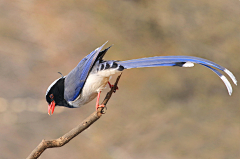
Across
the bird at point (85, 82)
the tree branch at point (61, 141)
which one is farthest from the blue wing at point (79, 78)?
the tree branch at point (61, 141)

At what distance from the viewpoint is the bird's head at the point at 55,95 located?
104cm

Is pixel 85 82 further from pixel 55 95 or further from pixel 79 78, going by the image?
pixel 55 95

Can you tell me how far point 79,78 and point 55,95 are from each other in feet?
0.42

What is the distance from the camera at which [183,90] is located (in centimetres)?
246

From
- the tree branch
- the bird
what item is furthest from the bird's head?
the tree branch

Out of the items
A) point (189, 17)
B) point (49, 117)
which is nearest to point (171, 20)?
point (189, 17)

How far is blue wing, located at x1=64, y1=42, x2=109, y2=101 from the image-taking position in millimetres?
1028

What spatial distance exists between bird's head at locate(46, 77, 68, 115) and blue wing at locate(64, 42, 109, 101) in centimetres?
2

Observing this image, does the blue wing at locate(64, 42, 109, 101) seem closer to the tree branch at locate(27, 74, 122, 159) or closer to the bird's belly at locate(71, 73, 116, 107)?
the bird's belly at locate(71, 73, 116, 107)

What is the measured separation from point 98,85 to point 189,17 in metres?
1.74

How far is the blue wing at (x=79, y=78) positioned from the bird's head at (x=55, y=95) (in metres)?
0.02

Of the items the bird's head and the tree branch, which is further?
the bird's head

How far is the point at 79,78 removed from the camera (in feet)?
3.43

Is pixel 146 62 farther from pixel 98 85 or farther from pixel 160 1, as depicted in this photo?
pixel 160 1
